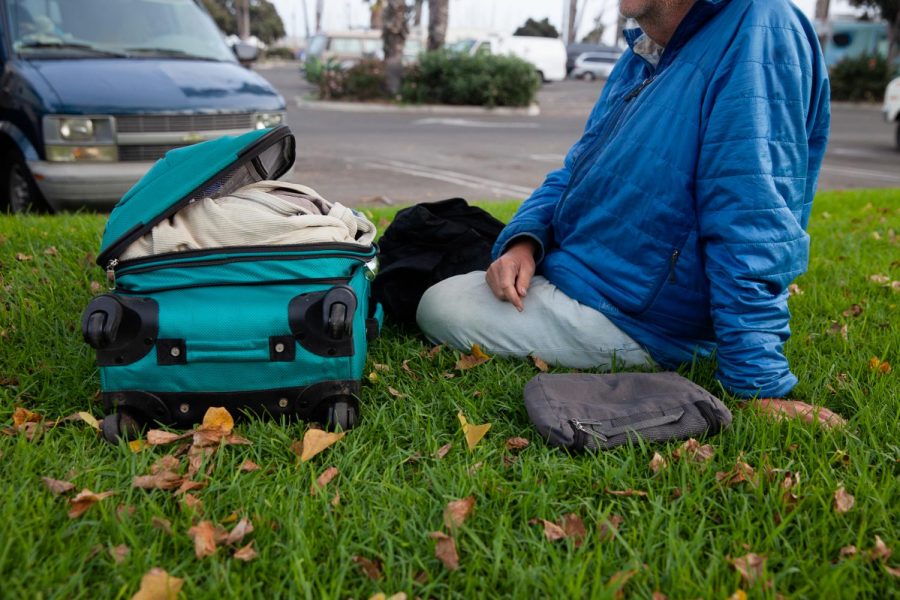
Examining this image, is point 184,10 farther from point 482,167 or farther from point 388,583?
point 388,583

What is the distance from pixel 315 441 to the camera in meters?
2.23

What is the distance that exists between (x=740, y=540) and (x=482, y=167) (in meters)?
8.30

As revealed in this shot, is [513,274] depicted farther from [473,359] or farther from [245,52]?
[245,52]

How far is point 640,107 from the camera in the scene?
8.76 ft

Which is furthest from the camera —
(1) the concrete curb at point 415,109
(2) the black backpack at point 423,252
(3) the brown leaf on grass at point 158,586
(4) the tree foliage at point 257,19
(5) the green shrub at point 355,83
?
(4) the tree foliage at point 257,19

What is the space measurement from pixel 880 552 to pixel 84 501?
1.90 meters

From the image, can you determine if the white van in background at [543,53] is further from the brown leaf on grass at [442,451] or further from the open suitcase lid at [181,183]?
the brown leaf on grass at [442,451]

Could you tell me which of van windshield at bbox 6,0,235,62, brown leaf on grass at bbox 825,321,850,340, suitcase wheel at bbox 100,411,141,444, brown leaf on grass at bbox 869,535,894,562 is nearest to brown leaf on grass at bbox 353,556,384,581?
suitcase wheel at bbox 100,411,141,444

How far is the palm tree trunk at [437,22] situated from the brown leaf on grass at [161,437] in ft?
62.5

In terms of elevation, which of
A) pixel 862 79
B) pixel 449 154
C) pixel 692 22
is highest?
pixel 692 22

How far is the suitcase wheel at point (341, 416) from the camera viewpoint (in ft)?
7.69

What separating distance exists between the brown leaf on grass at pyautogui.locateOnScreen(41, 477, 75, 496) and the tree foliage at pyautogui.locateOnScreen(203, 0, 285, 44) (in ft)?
211

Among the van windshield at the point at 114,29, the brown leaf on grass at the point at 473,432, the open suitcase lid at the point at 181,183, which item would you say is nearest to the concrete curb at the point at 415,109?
the van windshield at the point at 114,29

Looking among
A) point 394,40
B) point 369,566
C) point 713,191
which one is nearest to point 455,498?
point 369,566
